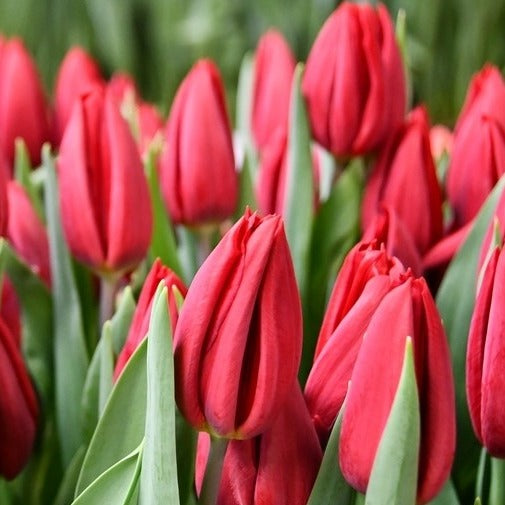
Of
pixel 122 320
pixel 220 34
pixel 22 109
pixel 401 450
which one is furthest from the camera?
pixel 220 34

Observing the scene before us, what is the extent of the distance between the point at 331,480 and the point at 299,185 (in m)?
0.19

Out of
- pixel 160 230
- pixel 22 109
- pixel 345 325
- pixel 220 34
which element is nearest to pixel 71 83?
pixel 22 109

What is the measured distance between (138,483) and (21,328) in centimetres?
17

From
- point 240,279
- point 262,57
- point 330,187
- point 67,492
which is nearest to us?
point 240,279

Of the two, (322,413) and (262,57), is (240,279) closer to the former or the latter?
(322,413)

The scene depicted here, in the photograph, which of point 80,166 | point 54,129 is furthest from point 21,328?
point 54,129

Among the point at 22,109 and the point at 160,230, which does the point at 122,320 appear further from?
the point at 22,109

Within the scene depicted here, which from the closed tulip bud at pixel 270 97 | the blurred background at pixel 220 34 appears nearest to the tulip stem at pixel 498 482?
the closed tulip bud at pixel 270 97

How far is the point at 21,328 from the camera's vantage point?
449 mm

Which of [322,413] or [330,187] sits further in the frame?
[330,187]

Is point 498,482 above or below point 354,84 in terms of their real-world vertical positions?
below

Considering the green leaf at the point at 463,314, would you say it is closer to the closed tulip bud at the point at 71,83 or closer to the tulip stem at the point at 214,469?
the tulip stem at the point at 214,469

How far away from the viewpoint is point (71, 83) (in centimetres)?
A: 62

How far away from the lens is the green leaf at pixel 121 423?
323 millimetres
